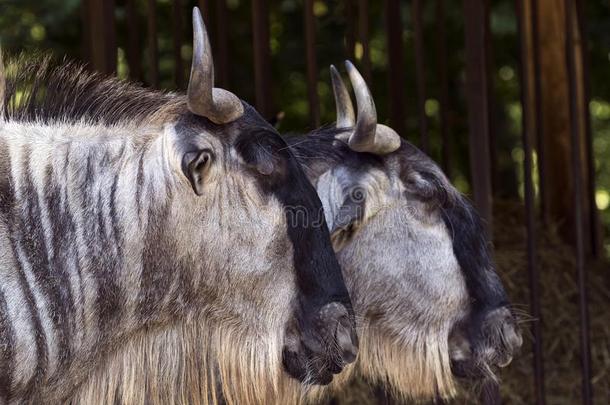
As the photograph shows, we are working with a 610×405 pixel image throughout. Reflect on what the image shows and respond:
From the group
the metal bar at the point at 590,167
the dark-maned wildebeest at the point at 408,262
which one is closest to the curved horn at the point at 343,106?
the dark-maned wildebeest at the point at 408,262

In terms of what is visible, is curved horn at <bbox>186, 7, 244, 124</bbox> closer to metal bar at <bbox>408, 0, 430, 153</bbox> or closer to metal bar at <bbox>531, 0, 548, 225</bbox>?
metal bar at <bbox>408, 0, 430, 153</bbox>

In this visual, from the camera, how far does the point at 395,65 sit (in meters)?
6.23

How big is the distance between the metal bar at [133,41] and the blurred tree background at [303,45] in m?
0.46

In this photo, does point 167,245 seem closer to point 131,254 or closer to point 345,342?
point 131,254

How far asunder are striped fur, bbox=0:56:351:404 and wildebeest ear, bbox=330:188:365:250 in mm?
924

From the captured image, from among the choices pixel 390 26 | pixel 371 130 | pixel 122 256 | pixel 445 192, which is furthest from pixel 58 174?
pixel 390 26

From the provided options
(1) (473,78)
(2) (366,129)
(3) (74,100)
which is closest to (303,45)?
(1) (473,78)

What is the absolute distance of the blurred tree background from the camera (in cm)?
795

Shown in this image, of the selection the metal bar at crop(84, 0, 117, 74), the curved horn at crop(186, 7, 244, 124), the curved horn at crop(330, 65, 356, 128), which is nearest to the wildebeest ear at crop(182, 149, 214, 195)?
the curved horn at crop(186, 7, 244, 124)

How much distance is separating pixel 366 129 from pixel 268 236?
1156 mm

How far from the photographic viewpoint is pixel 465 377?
15.5 feet

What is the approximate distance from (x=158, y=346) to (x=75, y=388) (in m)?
0.27

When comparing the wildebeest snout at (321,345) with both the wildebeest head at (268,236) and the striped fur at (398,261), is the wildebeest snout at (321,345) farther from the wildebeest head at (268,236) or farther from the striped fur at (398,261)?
the striped fur at (398,261)

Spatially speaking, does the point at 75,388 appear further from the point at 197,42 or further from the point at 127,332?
the point at 197,42
